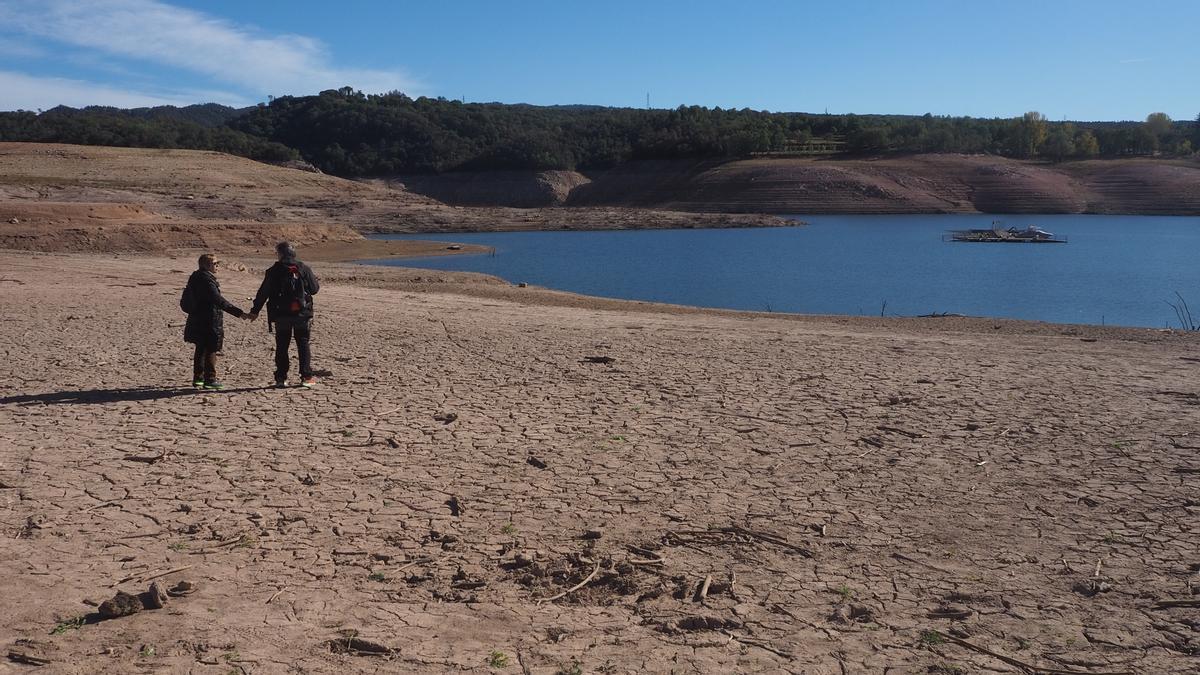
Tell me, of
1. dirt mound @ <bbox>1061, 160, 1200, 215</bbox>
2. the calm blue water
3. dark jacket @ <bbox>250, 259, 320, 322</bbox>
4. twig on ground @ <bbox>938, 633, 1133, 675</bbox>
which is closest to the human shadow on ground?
dark jacket @ <bbox>250, 259, 320, 322</bbox>

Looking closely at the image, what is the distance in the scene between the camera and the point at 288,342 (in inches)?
366

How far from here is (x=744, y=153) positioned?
87500 mm

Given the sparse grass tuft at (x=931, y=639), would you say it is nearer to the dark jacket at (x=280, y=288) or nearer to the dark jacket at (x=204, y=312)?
the dark jacket at (x=280, y=288)

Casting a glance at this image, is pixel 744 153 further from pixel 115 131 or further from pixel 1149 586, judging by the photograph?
pixel 1149 586

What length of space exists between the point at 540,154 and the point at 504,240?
42.8 metres

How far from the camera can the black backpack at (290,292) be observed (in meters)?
9.07

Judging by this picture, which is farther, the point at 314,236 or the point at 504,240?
the point at 504,240

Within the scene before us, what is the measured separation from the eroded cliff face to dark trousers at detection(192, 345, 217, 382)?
6622cm

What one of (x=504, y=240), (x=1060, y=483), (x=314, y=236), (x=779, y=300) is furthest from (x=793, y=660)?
(x=504, y=240)

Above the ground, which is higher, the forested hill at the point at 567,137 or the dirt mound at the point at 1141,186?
the forested hill at the point at 567,137

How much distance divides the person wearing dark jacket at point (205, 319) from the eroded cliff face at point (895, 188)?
2606 inches

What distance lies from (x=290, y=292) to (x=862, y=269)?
94.7 feet

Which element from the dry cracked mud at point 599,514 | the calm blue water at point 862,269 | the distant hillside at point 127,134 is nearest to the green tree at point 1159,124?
the calm blue water at point 862,269

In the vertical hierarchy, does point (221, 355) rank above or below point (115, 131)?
below
